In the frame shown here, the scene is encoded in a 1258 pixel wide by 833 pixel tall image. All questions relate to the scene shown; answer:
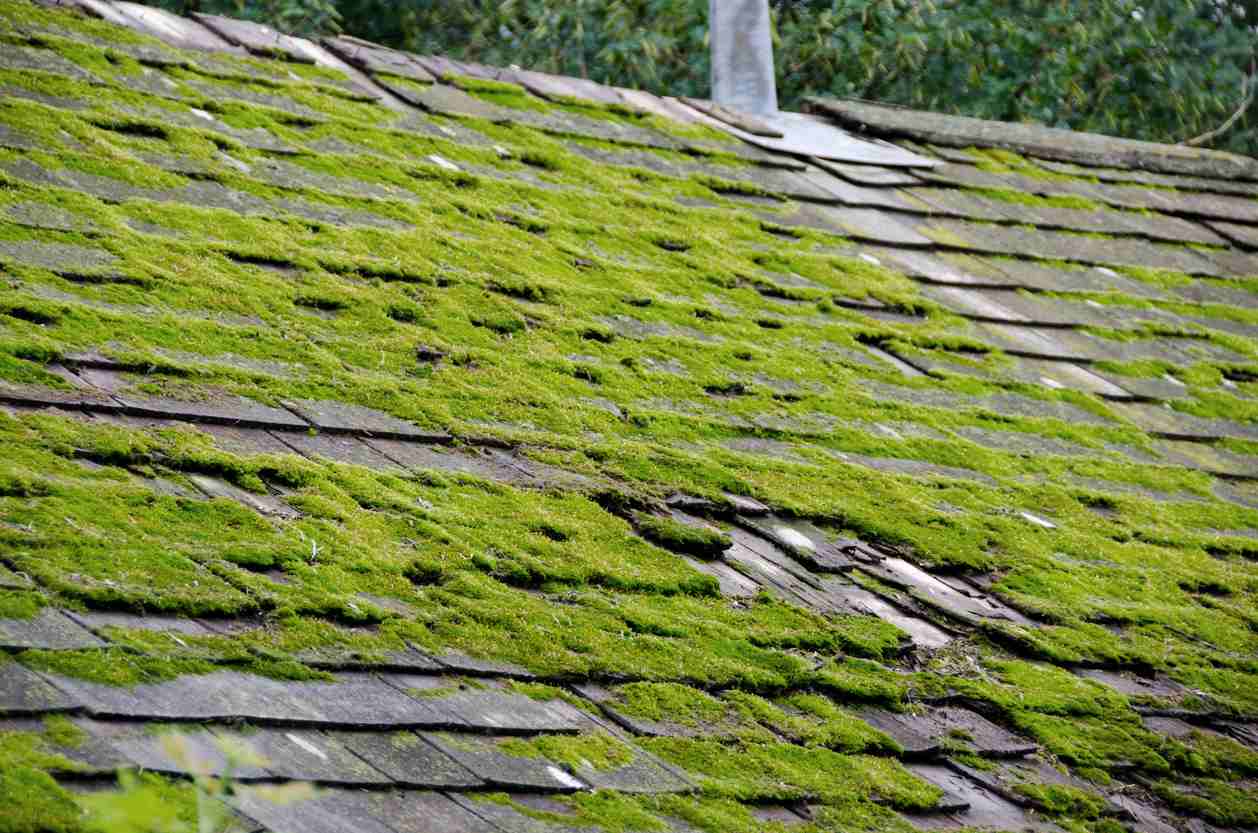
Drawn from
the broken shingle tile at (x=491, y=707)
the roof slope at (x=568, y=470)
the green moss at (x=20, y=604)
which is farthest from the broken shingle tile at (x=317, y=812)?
the green moss at (x=20, y=604)

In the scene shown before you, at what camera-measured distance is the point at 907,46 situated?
11773 mm

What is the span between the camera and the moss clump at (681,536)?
9.79 ft

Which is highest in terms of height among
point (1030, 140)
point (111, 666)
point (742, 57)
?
point (742, 57)

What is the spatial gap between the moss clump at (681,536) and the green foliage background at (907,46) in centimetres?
833

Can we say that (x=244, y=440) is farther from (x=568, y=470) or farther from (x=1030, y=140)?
(x=1030, y=140)

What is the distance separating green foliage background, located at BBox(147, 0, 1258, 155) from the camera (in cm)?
1177

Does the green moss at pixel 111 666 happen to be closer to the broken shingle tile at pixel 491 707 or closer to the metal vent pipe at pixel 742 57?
the broken shingle tile at pixel 491 707

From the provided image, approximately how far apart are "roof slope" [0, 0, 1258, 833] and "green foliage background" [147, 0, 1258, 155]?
6.58m

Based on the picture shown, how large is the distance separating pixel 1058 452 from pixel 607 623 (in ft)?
6.16

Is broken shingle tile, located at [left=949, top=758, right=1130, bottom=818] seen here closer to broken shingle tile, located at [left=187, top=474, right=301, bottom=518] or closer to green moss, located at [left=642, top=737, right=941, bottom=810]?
green moss, located at [left=642, top=737, right=941, bottom=810]

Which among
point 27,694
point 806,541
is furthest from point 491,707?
point 806,541

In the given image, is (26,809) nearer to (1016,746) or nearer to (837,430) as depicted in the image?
(1016,746)

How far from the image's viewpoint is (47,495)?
2.30m

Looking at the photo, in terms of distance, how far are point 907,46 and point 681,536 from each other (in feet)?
30.8
